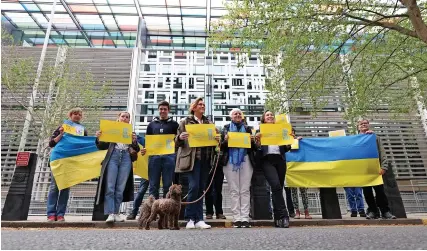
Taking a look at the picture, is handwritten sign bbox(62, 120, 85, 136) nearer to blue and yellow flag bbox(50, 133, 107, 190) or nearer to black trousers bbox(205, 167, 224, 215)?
blue and yellow flag bbox(50, 133, 107, 190)

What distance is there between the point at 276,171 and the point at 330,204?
194 centimetres

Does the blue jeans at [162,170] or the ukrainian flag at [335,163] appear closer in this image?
the blue jeans at [162,170]

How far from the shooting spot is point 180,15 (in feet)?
53.1

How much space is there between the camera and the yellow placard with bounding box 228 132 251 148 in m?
4.55

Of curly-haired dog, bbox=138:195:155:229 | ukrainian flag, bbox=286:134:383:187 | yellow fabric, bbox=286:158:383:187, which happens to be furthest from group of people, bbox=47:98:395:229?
ukrainian flag, bbox=286:134:383:187

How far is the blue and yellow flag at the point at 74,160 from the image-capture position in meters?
5.28

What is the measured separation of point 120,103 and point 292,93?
8088mm

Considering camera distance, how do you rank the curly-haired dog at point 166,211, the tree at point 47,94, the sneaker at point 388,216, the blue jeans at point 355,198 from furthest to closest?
the tree at point 47,94
the blue jeans at point 355,198
the sneaker at point 388,216
the curly-haired dog at point 166,211

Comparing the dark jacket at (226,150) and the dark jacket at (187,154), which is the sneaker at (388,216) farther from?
the dark jacket at (187,154)

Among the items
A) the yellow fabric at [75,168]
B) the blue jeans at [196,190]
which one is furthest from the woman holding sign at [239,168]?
the yellow fabric at [75,168]

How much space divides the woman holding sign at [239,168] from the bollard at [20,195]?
146 inches

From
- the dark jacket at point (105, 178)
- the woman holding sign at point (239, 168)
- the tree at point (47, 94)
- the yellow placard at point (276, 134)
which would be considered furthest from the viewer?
the tree at point (47, 94)

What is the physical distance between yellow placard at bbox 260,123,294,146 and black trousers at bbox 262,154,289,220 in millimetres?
227

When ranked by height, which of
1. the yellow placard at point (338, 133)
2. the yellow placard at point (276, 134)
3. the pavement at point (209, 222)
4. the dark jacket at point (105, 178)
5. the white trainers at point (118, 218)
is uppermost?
the yellow placard at point (338, 133)
